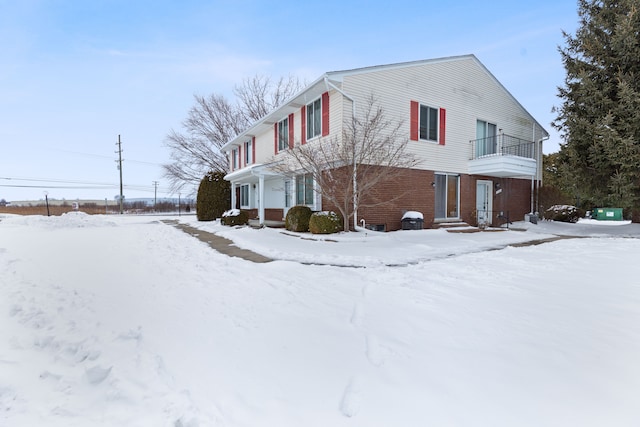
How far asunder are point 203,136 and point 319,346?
29.4 meters

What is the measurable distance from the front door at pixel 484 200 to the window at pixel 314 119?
26.4 feet

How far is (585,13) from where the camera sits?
43.0 feet

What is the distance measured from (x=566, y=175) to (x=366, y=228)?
8900 mm

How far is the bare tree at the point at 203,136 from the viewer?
28766mm

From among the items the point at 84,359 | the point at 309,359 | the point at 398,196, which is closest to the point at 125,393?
the point at 84,359

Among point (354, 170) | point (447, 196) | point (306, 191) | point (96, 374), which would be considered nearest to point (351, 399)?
point (96, 374)

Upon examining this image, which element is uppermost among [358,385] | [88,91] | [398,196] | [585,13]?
[585,13]

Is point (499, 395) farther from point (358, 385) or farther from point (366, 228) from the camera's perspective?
point (366, 228)

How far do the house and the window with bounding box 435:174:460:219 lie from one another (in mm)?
43

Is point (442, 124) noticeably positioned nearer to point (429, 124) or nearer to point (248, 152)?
point (429, 124)

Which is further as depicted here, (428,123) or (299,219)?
(428,123)

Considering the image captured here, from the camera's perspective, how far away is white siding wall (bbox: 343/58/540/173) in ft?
37.6

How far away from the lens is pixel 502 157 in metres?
12.8

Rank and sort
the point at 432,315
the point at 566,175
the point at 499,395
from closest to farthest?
the point at 499,395 → the point at 432,315 → the point at 566,175
